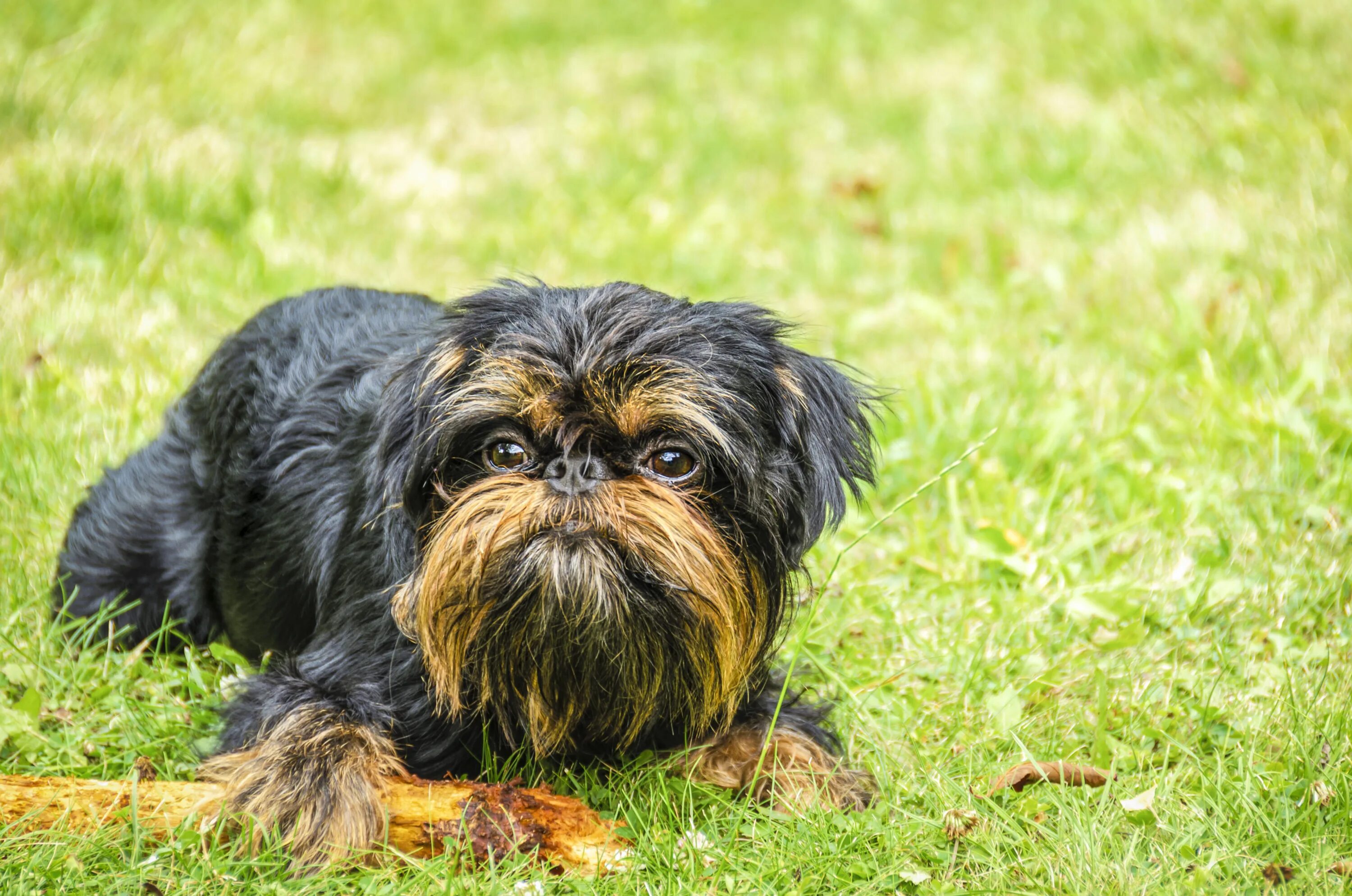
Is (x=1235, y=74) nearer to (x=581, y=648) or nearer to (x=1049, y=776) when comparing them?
(x=1049, y=776)

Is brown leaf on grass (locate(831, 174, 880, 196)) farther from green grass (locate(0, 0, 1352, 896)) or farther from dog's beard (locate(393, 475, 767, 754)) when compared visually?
dog's beard (locate(393, 475, 767, 754))

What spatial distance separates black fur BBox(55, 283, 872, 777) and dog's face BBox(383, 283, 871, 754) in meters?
0.01

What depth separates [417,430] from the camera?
10.1 ft

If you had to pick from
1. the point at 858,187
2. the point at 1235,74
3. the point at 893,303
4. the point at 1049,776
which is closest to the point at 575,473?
the point at 1049,776

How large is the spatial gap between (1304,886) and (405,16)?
31.6 feet

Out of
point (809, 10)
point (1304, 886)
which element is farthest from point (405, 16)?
point (1304, 886)

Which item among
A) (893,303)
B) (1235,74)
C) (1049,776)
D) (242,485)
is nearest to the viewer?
(1049,776)

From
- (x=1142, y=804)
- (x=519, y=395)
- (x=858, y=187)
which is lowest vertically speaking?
(x=1142, y=804)

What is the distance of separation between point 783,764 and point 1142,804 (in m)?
0.89

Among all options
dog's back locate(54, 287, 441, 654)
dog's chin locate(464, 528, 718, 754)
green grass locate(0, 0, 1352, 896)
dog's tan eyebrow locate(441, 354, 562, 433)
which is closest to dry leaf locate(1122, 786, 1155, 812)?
green grass locate(0, 0, 1352, 896)

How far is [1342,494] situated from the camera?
455cm

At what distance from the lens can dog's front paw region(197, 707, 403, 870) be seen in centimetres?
288

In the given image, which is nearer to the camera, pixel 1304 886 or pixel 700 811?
pixel 1304 886

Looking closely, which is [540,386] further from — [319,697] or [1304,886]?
[1304,886]
